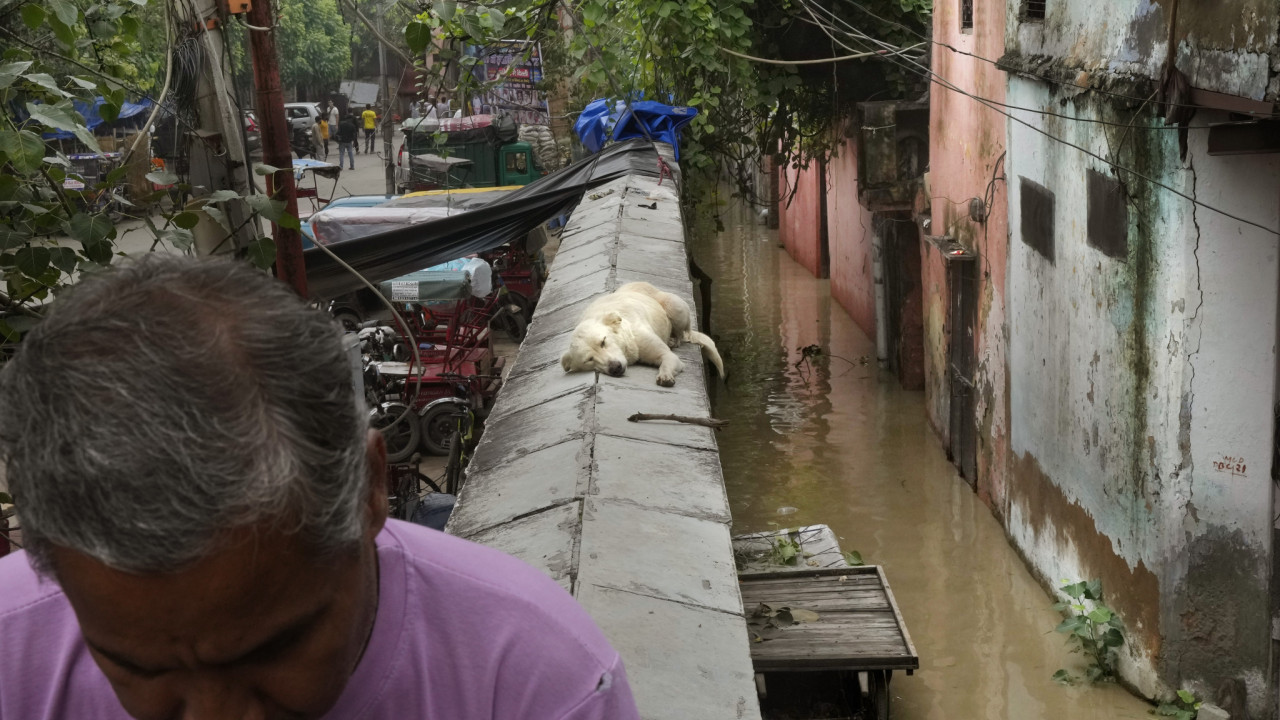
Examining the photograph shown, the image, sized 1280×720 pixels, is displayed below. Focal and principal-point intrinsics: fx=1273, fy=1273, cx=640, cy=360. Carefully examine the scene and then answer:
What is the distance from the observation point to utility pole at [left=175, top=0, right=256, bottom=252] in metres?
4.56

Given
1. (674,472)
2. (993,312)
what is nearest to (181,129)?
(674,472)

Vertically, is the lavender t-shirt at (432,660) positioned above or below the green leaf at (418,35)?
below

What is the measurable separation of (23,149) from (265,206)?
761 millimetres

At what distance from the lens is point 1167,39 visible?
19.2ft

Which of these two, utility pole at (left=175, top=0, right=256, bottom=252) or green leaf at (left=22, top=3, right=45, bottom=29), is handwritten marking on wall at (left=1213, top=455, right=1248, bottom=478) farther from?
green leaf at (left=22, top=3, right=45, bottom=29)

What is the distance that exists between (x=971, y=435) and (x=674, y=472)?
6802mm

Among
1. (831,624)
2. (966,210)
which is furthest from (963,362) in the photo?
(831,624)

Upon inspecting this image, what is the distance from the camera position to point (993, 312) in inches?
393

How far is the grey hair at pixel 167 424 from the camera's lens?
2.97 ft

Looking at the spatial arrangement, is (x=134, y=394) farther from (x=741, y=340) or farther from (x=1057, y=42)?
(x=741, y=340)

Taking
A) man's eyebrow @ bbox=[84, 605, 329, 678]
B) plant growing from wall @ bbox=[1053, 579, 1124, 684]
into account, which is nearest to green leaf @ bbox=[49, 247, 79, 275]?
man's eyebrow @ bbox=[84, 605, 329, 678]

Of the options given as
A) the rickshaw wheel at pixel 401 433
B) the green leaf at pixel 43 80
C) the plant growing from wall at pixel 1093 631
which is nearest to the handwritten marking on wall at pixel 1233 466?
the plant growing from wall at pixel 1093 631

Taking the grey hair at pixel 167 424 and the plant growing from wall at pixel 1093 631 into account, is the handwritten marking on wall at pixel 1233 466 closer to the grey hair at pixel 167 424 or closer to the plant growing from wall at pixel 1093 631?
the plant growing from wall at pixel 1093 631

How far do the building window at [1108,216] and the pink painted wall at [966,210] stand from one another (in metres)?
2.29
